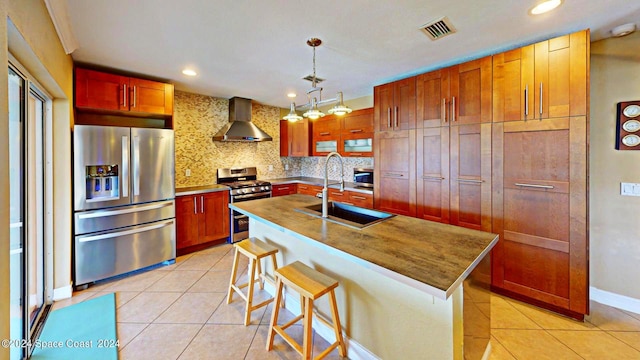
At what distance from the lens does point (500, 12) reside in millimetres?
1909

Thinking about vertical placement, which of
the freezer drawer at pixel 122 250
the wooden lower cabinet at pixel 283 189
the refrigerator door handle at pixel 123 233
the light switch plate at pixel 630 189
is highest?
the light switch plate at pixel 630 189

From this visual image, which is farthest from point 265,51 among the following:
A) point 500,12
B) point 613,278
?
point 613,278

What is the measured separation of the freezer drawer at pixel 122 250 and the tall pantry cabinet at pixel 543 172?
3825mm

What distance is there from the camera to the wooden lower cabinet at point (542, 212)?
2.08 meters

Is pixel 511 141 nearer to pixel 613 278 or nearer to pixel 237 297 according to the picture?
pixel 613 278

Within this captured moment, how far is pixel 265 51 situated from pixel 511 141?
2.52 metres

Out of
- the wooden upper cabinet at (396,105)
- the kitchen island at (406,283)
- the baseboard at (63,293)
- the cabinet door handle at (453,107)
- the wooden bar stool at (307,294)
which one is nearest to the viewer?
the kitchen island at (406,283)

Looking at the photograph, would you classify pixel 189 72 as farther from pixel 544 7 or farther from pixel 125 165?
pixel 544 7

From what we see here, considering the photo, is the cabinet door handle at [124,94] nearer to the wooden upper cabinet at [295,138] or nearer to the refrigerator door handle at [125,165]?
the refrigerator door handle at [125,165]

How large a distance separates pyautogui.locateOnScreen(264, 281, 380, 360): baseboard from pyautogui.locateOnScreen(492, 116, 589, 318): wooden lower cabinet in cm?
169

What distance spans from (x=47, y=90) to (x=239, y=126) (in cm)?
238

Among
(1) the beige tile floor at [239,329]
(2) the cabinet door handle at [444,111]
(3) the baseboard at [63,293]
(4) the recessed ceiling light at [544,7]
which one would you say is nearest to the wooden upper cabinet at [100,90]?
(3) the baseboard at [63,293]

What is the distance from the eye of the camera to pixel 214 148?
4492 millimetres

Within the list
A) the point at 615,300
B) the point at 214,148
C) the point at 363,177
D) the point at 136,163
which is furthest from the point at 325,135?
the point at 615,300
